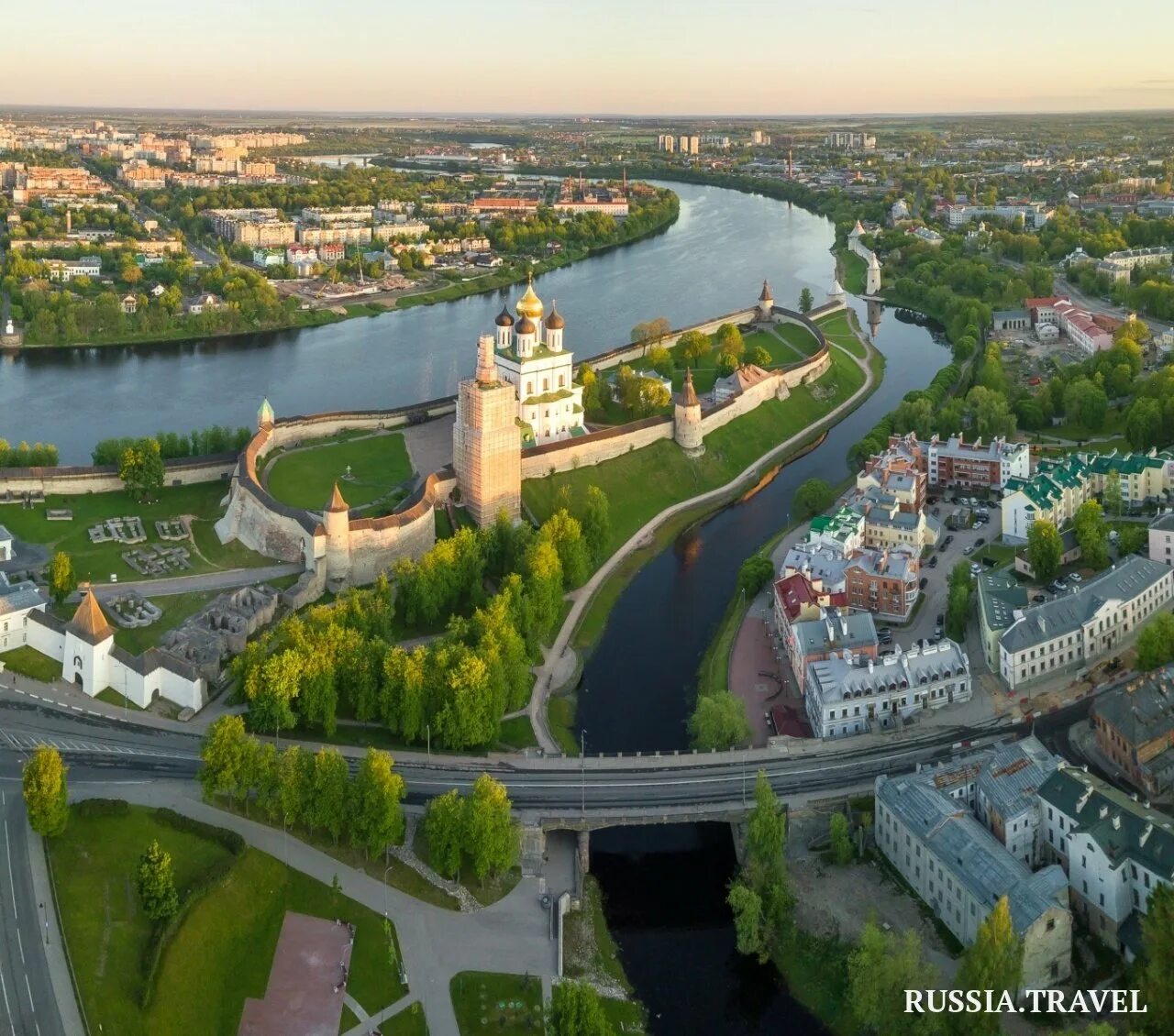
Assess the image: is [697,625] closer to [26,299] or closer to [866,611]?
[866,611]

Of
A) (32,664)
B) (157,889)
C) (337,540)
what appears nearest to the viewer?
(157,889)

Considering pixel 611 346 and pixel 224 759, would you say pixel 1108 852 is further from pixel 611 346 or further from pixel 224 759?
pixel 611 346

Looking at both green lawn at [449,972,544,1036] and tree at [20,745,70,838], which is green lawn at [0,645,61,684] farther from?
green lawn at [449,972,544,1036]

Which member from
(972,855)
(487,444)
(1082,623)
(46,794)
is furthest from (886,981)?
(487,444)

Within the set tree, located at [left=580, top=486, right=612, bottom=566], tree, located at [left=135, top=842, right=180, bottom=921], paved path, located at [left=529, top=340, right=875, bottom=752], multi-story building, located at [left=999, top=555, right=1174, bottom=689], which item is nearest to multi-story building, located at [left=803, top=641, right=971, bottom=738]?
multi-story building, located at [left=999, top=555, right=1174, bottom=689]

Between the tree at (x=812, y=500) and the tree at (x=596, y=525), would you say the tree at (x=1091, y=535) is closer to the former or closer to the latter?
the tree at (x=812, y=500)

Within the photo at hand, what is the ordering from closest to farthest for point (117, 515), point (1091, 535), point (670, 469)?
point (1091, 535)
point (117, 515)
point (670, 469)

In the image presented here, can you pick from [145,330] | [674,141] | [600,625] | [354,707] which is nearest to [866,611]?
[600,625]
